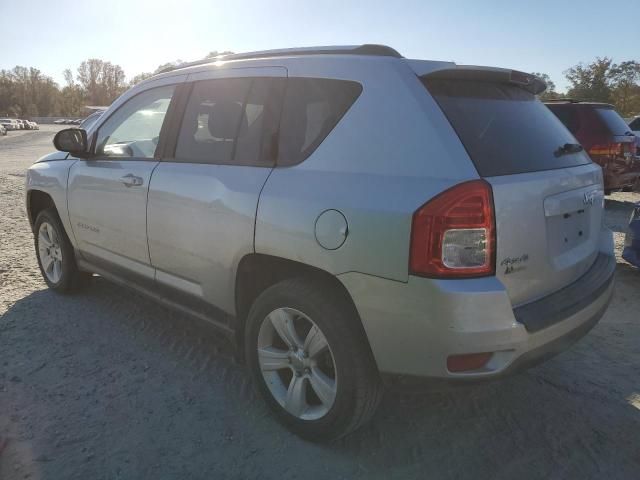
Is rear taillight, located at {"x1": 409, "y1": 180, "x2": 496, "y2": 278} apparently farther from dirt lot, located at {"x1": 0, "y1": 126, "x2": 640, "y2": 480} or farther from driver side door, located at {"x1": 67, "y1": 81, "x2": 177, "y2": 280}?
driver side door, located at {"x1": 67, "y1": 81, "x2": 177, "y2": 280}

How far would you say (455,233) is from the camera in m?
2.07

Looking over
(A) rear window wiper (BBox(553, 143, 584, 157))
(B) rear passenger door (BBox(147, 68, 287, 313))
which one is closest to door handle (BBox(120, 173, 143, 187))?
(B) rear passenger door (BBox(147, 68, 287, 313))

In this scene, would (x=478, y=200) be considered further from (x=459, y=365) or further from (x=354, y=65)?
(x=354, y=65)

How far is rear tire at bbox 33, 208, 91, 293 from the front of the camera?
14.8ft

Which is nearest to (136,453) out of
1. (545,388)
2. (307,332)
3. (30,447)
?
(30,447)

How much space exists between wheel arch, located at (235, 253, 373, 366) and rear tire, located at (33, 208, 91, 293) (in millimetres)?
2283

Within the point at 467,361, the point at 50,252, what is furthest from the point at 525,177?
the point at 50,252

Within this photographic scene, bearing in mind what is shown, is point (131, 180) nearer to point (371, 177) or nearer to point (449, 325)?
point (371, 177)

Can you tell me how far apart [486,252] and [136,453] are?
6.10ft

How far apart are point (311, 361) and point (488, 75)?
1.59 m

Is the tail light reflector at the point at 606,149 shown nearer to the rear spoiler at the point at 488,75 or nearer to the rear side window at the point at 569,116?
the rear side window at the point at 569,116

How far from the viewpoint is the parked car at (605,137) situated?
29.3 feet

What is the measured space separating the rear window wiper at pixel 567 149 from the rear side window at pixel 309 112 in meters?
1.06

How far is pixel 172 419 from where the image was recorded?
2828mm
